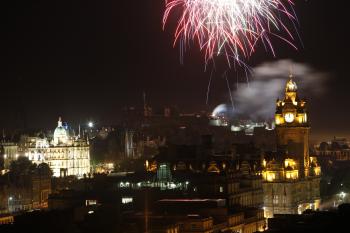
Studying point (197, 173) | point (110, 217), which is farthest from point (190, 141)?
point (110, 217)

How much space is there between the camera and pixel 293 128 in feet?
343

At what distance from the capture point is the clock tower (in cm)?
10438

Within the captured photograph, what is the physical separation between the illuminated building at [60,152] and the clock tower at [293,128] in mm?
31442

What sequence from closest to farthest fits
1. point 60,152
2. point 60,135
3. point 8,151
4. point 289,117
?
point 289,117 < point 8,151 < point 60,152 < point 60,135

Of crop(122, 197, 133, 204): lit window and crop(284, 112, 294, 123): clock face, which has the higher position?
crop(284, 112, 294, 123): clock face

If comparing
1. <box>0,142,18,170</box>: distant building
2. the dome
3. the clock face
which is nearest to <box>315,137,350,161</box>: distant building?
the dome

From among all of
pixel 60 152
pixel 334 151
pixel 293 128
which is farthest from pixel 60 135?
pixel 334 151

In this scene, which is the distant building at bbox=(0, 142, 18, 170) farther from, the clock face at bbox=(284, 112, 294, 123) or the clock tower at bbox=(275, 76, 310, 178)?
the clock face at bbox=(284, 112, 294, 123)

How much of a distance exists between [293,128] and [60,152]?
3578 cm

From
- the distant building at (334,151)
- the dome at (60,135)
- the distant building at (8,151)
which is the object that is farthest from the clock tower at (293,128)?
the distant building at (334,151)

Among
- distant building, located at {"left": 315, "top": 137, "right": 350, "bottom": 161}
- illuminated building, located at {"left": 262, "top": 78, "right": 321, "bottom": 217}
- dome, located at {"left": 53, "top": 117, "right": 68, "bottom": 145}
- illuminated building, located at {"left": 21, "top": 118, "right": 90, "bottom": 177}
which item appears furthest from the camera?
distant building, located at {"left": 315, "top": 137, "right": 350, "bottom": 161}

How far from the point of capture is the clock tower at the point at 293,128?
10438 centimetres

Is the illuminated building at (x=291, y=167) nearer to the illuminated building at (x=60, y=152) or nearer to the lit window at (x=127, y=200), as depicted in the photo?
the lit window at (x=127, y=200)

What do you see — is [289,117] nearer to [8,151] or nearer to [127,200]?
[127,200]
